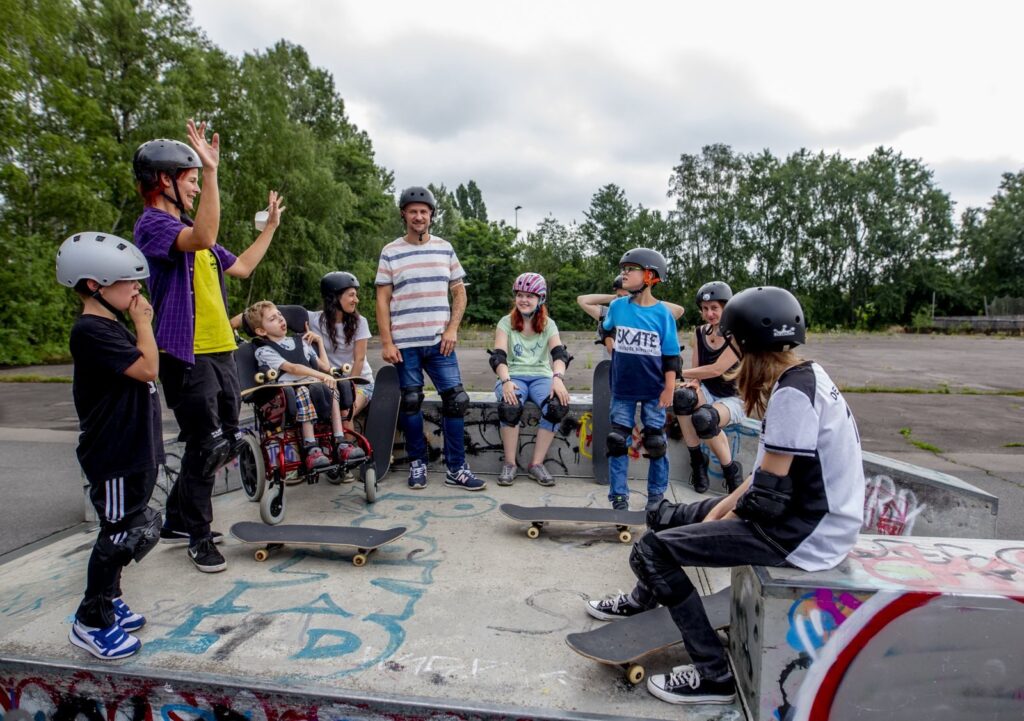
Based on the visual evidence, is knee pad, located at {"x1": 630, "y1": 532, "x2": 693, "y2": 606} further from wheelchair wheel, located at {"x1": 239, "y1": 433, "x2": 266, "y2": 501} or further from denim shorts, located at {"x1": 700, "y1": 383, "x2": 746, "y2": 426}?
wheelchair wheel, located at {"x1": 239, "y1": 433, "x2": 266, "y2": 501}

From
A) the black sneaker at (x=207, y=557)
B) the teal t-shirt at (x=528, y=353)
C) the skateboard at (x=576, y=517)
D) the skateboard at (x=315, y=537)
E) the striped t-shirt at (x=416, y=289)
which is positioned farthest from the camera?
the teal t-shirt at (x=528, y=353)

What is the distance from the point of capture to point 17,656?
2.31 metres

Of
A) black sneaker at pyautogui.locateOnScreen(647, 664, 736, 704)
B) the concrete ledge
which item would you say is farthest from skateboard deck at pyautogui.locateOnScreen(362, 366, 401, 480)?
the concrete ledge

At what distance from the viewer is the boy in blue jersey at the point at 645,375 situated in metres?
4.05

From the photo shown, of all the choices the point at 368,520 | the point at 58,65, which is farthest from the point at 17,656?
the point at 58,65

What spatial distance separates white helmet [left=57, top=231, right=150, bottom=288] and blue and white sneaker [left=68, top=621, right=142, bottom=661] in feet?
4.40

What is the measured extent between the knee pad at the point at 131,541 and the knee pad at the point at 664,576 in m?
1.91

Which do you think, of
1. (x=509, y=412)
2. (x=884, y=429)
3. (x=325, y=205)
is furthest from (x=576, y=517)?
(x=325, y=205)

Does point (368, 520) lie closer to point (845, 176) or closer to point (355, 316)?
point (355, 316)

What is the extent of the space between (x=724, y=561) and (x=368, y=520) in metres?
2.56

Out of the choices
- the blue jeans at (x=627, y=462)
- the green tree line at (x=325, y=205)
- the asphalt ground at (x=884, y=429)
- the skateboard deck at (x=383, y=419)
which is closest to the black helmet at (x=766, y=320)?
the blue jeans at (x=627, y=462)

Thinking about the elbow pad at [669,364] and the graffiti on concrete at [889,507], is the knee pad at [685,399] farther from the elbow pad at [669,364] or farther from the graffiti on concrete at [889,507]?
the graffiti on concrete at [889,507]

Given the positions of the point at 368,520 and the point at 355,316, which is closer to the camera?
the point at 368,520

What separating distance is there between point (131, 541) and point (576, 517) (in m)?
2.33
